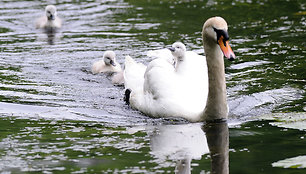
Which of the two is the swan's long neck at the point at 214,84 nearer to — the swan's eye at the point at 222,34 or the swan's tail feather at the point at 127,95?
the swan's eye at the point at 222,34

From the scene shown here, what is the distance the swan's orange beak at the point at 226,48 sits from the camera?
25.8 ft

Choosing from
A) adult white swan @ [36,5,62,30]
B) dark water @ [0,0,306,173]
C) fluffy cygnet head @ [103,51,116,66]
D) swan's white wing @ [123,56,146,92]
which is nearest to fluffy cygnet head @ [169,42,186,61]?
swan's white wing @ [123,56,146,92]

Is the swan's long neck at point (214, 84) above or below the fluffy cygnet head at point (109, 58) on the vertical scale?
below

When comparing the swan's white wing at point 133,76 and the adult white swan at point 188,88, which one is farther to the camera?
the swan's white wing at point 133,76

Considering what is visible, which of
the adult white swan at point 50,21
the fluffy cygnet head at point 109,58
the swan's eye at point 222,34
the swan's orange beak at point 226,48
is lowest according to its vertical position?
the swan's orange beak at point 226,48

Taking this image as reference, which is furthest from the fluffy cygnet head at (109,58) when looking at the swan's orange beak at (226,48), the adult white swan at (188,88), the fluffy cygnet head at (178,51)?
the swan's orange beak at (226,48)

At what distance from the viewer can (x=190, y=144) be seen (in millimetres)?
7453

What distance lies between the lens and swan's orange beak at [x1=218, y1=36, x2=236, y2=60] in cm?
785

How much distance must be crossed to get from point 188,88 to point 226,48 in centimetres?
118

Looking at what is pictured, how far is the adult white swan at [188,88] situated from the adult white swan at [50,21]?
834 centimetres

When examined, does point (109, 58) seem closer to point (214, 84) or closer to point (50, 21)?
point (214, 84)

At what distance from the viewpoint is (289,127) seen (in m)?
8.00

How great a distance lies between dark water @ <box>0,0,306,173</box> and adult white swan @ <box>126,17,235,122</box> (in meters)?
0.19

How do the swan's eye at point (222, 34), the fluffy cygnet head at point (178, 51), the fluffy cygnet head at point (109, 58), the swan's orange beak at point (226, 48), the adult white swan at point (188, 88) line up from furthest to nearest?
the fluffy cygnet head at point (109, 58)
the fluffy cygnet head at point (178, 51)
the adult white swan at point (188, 88)
the swan's eye at point (222, 34)
the swan's orange beak at point (226, 48)
